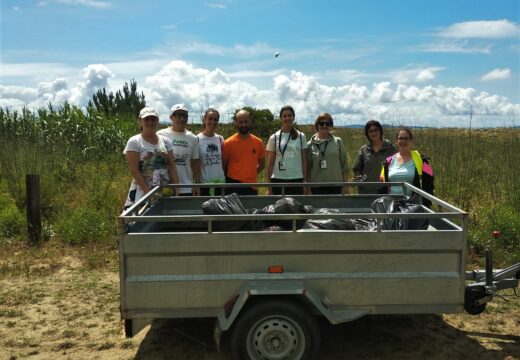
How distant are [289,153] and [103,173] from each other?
20.0 feet

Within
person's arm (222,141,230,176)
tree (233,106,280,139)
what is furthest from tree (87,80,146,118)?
person's arm (222,141,230,176)

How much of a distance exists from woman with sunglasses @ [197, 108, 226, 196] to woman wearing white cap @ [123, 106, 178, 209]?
0.72m

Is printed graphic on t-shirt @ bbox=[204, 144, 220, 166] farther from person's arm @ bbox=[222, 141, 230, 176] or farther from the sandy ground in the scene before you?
the sandy ground

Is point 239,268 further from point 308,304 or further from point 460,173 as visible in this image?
point 460,173

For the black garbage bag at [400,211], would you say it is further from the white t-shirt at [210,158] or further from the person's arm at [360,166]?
the white t-shirt at [210,158]

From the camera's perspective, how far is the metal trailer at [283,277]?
3.29m

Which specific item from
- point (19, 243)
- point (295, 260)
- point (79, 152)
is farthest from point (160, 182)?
point (79, 152)

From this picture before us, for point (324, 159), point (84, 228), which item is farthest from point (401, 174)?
point (84, 228)

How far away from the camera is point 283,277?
131 inches

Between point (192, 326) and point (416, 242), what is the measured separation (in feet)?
7.36

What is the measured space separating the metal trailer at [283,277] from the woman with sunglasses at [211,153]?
2.38m

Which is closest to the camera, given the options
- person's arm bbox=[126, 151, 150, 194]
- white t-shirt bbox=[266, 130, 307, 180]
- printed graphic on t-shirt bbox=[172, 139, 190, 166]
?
person's arm bbox=[126, 151, 150, 194]

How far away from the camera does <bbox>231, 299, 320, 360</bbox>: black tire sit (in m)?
3.34

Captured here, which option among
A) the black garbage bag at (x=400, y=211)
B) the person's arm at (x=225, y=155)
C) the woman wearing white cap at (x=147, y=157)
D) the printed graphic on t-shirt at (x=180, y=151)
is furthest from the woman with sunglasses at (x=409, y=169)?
the woman wearing white cap at (x=147, y=157)
